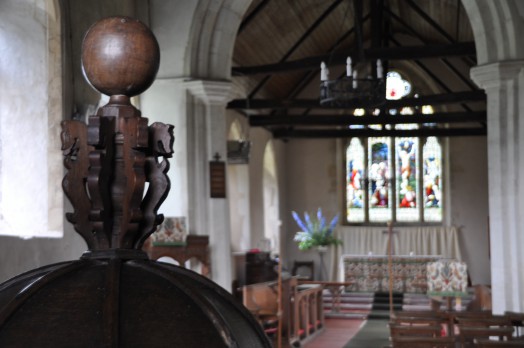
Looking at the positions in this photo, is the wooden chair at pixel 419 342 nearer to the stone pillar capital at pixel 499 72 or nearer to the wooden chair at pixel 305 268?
the stone pillar capital at pixel 499 72

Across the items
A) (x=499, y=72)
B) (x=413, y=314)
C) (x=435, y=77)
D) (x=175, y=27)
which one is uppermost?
(x=435, y=77)

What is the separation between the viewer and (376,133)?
16672mm

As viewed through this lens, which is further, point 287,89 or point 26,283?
point 287,89

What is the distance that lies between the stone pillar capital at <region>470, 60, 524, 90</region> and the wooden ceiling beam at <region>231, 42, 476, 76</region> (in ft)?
6.73

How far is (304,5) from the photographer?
13.5 meters

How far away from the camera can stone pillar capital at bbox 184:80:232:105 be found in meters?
8.38

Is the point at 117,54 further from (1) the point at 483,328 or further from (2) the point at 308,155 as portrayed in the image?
(2) the point at 308,155

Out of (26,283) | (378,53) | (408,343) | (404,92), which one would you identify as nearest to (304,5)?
(378,53)

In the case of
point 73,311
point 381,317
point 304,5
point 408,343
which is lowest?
point 381,317

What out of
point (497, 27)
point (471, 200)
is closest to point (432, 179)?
point (471, 200)

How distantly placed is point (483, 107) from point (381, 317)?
550 centimetres

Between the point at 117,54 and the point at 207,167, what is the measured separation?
771cm

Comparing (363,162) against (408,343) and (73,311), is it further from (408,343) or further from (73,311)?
(73,311)

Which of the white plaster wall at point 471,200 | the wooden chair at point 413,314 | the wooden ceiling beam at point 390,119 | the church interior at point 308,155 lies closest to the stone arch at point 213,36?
the church interior at point 308,155
